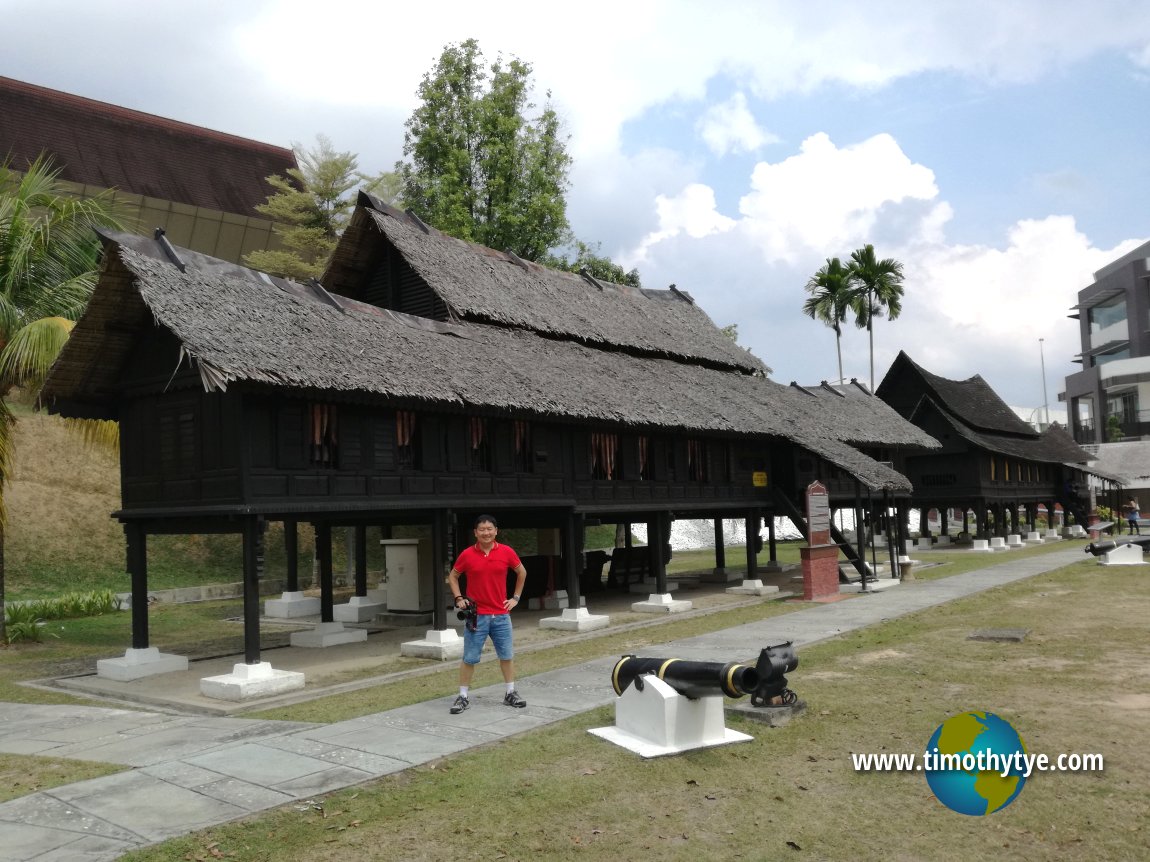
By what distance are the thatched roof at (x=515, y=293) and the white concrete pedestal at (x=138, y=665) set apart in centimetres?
904

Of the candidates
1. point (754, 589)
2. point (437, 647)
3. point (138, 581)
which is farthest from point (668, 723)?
point (754, 589)

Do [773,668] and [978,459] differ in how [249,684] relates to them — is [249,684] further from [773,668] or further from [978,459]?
[978,459]

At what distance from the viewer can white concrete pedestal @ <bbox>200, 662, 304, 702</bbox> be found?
39.4 feet

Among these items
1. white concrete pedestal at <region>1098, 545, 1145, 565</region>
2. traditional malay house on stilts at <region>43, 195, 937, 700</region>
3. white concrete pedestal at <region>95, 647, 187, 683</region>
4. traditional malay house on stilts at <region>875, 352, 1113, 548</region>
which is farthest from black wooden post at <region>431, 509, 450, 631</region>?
traditional malay house on stilts at <region>875, 352, 1113, 548</region>

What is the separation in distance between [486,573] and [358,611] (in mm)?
12454

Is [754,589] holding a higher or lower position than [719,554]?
lower

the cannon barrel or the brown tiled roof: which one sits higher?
the brown tiled roof

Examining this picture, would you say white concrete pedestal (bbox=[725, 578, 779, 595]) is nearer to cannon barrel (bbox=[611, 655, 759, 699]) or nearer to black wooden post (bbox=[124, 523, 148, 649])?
black wooden post (bbox=[124, 523, 148, 649])

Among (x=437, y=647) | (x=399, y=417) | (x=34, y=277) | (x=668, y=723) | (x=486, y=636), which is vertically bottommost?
(x=437, y=647)

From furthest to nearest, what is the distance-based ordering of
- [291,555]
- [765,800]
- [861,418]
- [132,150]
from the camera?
[132,150]
[861,418]
[291,555]
[765,800]

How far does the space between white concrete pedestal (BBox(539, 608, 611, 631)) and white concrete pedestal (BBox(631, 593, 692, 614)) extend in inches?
83.9

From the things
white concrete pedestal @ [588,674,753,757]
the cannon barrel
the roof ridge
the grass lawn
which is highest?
the roof ridge

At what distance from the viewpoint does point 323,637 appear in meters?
17.1

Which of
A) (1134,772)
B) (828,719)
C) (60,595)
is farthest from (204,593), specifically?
(1134,772)
